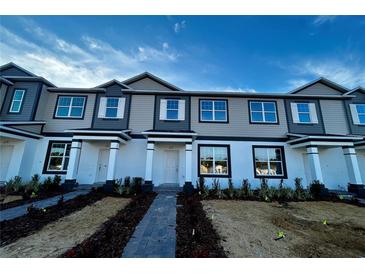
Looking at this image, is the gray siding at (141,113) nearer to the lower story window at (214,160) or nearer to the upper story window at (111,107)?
the upper story window at (111,107)

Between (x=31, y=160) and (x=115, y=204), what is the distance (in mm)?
7812

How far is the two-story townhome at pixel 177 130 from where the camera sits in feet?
33.1

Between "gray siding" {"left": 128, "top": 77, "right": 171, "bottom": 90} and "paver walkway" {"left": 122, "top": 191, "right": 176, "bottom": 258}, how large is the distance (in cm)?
866

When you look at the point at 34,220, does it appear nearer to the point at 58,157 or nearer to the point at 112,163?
the point at 112,163

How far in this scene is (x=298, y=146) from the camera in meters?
10.0

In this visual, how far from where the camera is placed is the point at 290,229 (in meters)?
4.57

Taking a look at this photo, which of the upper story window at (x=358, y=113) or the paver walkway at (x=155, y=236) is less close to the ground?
the upper story window at (x=358, y=113)

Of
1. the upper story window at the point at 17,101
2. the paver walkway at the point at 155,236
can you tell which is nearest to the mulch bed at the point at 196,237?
the paver walkway at the point at 155,236

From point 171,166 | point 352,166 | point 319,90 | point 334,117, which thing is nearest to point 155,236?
point 171,166

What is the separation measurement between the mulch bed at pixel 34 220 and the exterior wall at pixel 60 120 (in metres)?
5.81

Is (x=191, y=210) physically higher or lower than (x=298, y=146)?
lower

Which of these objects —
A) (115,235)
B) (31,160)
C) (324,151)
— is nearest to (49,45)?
(31,160)

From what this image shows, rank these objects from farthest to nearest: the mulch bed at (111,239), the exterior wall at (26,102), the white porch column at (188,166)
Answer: the exterior wall at (26,102) → the white porch column at (188,166) → the mulch bed at (111,239)

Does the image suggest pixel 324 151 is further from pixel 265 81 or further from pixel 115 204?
pixel 115 204
